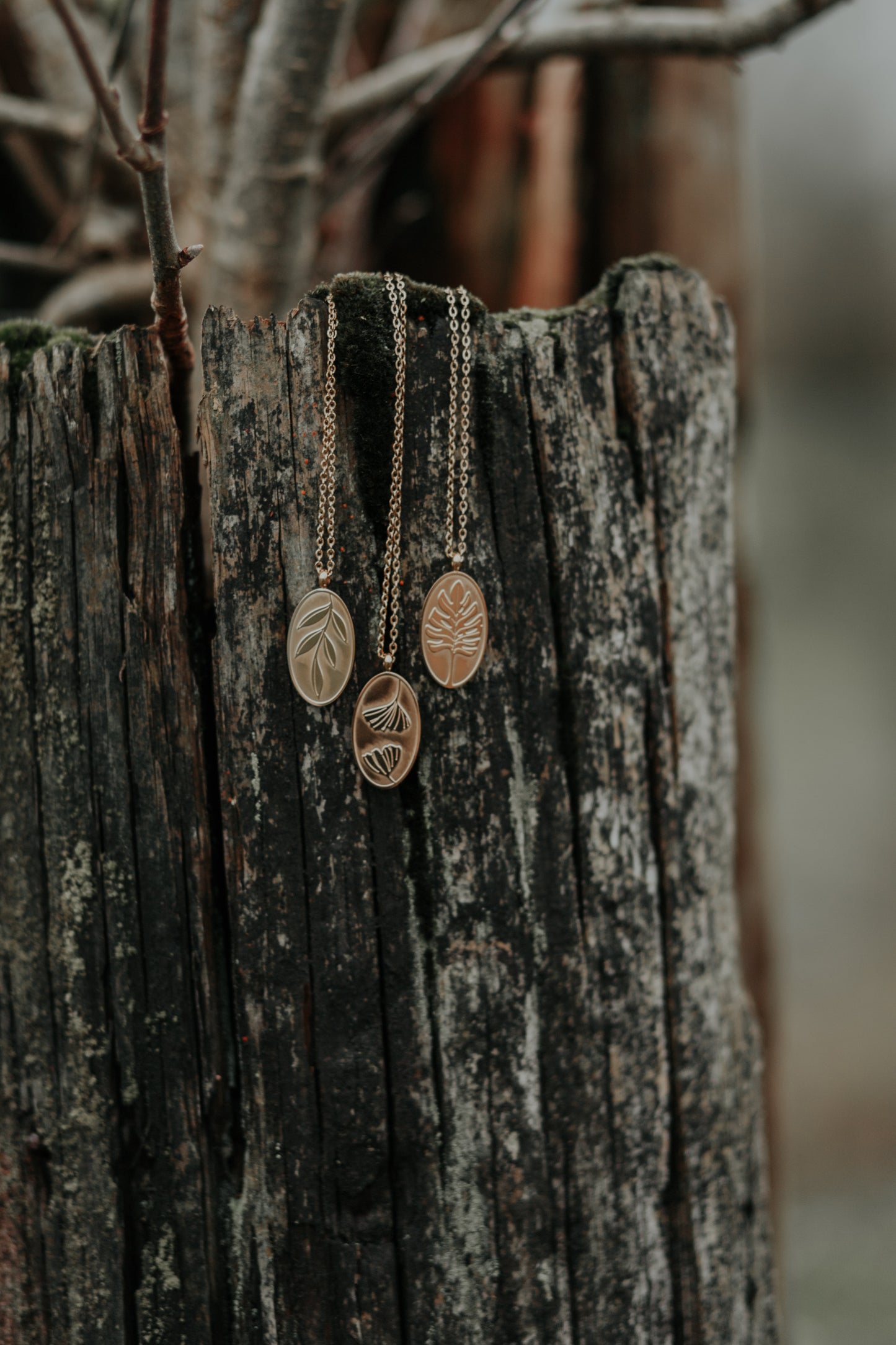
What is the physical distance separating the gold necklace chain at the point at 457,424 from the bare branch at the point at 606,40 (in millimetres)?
885

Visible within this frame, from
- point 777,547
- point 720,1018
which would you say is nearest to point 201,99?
point 720,1018

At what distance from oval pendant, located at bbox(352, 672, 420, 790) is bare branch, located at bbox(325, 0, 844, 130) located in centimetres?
135

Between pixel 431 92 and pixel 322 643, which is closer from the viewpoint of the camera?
pixel 322 643

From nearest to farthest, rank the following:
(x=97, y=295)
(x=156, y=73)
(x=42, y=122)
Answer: (x=156, y=73) < (x=42, y=122) < (x=97, y=295)

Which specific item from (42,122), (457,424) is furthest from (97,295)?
(457,424)

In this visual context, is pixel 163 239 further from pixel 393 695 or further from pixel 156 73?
pixel 393 695

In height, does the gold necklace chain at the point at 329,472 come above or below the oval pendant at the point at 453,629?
above

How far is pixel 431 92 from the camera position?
6.49 ft

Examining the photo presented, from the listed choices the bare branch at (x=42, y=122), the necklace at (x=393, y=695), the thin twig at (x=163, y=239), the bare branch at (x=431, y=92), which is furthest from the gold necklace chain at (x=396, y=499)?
the bare branch at (x=42, y=122)

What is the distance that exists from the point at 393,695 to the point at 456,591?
168 millimetres

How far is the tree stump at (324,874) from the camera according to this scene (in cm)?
121

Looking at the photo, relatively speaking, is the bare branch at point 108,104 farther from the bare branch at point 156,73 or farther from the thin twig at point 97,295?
the thin twig at point 97,295

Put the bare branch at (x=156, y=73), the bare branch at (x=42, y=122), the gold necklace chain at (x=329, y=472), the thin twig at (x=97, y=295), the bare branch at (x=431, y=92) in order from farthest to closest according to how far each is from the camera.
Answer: the thin twig at (x=97, y=295), the bare branch at (x=42, y=122), the bare branch at (x=431, y=92), the gold necklace chain at (x=329, y=472), the bare branch at (x=156, y=73)

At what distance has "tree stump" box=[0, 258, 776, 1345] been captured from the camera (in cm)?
121
